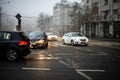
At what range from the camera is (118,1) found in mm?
62281

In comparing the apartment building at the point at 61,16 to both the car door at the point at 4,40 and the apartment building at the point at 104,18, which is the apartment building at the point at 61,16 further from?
the car door at the point at 4,40

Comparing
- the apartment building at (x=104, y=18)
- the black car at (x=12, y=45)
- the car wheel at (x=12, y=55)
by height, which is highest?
the apartment building at (x=104, y=18)

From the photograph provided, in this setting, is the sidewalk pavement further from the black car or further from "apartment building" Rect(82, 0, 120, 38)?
Result: the black car

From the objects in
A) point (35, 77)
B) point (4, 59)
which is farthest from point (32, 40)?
point (35, 77)

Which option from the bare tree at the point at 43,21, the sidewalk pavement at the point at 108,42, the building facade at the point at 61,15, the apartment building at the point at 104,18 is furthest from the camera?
Answer: the bare tree at the point at 43,21

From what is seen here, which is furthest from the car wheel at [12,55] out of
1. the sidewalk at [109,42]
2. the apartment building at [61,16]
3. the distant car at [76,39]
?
the apartment building at [61,16]

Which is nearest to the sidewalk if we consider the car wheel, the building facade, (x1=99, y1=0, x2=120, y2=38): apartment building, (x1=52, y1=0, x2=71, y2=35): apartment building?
(x1=99, y1=0, x2=120, y2=38): apartment building

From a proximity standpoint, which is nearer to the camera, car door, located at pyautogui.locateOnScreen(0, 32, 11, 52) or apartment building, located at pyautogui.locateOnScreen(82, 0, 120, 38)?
car door, located at pyautogui.locateOnScreen(0, 32, 11, 52)

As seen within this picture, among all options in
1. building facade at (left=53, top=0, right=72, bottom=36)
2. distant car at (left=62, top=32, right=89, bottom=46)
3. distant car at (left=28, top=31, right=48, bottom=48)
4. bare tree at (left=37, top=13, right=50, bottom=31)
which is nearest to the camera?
distant car at (left=28, top=31, right=48, bottom=48)

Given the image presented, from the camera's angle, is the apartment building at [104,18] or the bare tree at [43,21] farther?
the bare tree at [43,21]

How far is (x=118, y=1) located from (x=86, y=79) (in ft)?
181

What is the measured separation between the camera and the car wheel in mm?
14289

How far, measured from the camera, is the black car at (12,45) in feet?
46.7

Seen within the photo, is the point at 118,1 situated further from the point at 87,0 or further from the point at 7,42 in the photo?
the point at 7,42
